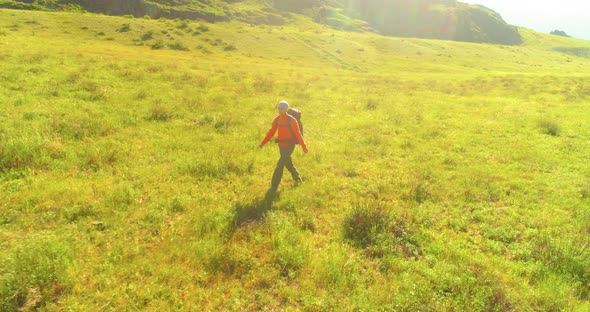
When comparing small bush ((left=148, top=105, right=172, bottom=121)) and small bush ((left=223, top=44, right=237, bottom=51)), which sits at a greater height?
small bush ((left=223, top=44, right=237, bottom=51))

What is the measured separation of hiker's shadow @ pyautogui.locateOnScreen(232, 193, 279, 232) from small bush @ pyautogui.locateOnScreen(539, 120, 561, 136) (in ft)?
60.4

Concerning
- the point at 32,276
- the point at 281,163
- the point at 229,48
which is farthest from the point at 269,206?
the point at 229,48

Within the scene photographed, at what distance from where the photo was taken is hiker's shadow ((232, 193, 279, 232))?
8.84 meters

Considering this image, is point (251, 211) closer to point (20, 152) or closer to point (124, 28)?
point (20, 152)

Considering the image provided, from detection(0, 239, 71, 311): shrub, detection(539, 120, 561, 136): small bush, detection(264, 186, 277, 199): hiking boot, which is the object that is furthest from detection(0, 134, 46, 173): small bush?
detection(539, 120, 561, 136): small bush

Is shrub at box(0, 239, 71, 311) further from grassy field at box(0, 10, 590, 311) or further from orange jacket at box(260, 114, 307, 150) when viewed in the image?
orange jacket at box(260, 114, 307, 150)

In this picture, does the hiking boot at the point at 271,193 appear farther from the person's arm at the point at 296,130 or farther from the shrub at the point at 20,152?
the shrub at the point at 20,152

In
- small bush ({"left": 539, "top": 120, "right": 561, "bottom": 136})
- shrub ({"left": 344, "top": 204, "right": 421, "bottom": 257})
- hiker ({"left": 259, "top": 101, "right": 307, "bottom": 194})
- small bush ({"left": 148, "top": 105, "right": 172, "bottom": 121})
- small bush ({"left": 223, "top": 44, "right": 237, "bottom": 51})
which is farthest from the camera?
small bush ({"left": 223, "top": 44, "right": 237, "bottom": 51})

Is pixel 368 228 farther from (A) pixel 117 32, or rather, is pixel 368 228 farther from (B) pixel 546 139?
(A) pixel 117 32

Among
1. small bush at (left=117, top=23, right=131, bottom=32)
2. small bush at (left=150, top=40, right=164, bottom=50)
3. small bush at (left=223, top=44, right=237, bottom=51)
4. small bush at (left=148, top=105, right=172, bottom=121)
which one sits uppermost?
small bush at (left=117, top=23, right=131, bottom=32)

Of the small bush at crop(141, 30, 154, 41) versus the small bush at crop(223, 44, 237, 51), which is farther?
the small bush at crop(223, 44, 237, 51)

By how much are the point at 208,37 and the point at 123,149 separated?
55.6 m

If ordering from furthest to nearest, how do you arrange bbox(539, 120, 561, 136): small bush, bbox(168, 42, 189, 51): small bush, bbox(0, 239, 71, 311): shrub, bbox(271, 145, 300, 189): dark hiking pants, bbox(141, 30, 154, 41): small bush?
bbox(141, 30, 154, 41): small bush, bbox(168, 42, 189, 51): small bush, bbox(539, 120, 561, 136): small bush, bbox(271, 145, 300, 189): dark hiking pants, bbox(0, 239, 71, 311): shrub

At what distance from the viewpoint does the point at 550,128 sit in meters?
20.2
